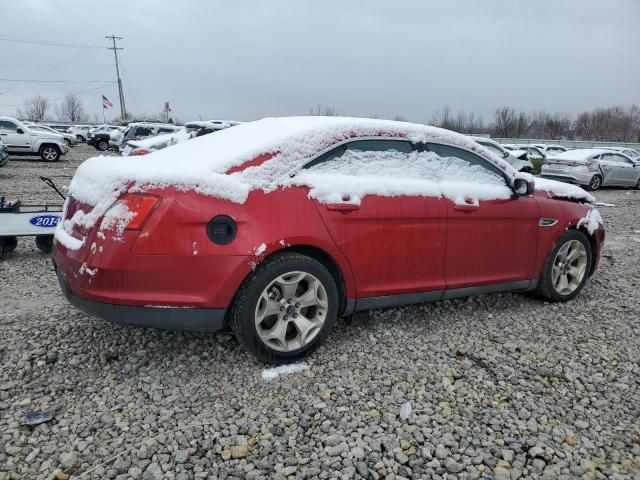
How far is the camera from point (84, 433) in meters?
2.40

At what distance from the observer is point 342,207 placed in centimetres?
307

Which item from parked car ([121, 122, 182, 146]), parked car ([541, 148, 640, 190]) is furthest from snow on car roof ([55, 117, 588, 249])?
parked car ([121, 122, 182, 146])

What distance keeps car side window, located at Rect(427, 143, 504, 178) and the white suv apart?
1922 cm

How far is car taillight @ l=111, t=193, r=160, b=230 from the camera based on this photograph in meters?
2.61

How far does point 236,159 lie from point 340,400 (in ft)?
4.88

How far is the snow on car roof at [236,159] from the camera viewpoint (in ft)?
8.94

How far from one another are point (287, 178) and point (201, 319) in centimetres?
95

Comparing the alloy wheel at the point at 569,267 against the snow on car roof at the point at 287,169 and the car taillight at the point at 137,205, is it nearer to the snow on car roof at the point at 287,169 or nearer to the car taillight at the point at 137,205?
the snow on car roof at the point at 287,169

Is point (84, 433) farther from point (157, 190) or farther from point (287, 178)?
point (287, 178)

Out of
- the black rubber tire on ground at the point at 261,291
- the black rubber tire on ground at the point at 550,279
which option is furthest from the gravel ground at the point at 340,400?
the black rubber tire on ground at the point at 550,279

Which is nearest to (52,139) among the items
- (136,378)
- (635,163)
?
(136,378)

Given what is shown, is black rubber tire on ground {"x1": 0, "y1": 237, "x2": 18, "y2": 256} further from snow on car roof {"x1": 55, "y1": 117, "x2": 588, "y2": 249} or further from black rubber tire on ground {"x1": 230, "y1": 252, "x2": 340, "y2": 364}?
black rubber tire on ground {"x1": 230, "y1": 252, "x2": 340, "y2": 364}

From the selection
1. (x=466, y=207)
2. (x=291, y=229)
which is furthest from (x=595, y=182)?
(x=291, y=229)

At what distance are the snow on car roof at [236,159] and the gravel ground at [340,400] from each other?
1067 mm
